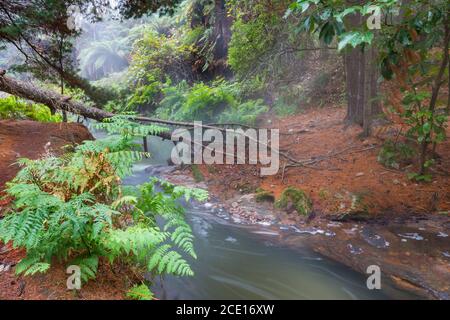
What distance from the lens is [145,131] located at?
3.46m

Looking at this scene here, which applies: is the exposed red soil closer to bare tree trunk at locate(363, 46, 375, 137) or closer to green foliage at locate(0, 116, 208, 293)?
bare tree trunk at locate(363, 46, 375, 137)

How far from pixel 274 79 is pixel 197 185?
4559 millimetres

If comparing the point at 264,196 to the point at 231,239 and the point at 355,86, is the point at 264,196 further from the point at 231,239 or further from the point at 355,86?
the point at 355,86

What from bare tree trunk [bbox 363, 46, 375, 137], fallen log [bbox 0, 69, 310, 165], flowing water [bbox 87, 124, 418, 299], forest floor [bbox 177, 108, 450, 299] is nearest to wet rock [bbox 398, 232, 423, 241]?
forest floor [bbox 177, 108, 450, 299]

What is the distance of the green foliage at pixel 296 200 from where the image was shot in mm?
5395

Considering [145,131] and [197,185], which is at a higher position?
[145,131]

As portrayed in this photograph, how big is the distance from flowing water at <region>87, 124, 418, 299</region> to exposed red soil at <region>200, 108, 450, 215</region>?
4.05 ft

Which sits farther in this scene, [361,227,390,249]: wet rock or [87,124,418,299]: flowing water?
[361,227,390,249]: wet rock

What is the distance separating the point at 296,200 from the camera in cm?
557

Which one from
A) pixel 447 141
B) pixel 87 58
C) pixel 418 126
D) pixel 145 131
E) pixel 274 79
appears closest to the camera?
pixel 145 131

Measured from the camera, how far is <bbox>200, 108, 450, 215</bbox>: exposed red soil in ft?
16.8

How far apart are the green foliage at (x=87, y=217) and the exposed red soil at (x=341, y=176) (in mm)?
3207

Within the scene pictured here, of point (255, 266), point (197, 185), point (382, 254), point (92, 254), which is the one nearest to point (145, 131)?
point (92, 254)

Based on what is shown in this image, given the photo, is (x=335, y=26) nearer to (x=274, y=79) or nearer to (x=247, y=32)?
(x=247, y=32)
